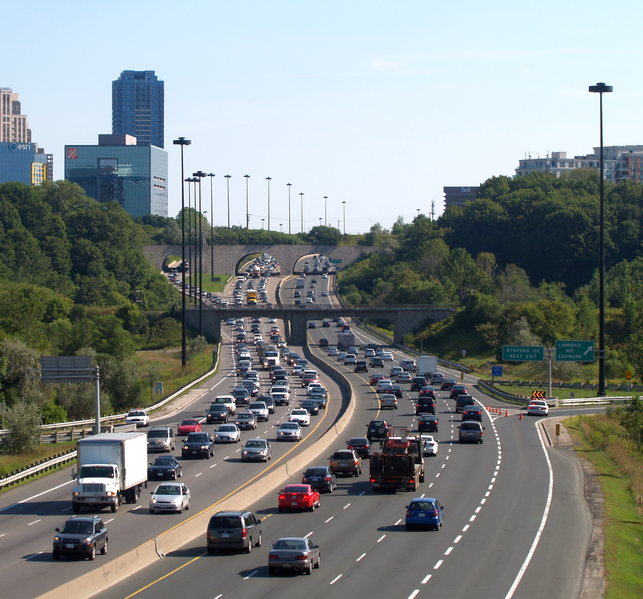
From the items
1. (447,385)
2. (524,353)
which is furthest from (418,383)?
(524,353)

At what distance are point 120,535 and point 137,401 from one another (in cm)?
4619

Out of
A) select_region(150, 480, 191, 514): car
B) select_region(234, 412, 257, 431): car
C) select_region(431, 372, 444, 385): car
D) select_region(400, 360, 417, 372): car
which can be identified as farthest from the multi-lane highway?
select_region(400, 360, 417, 372): car

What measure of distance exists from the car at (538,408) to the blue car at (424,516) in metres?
41.2

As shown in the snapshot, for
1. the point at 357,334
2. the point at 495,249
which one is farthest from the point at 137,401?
the point at 495,249

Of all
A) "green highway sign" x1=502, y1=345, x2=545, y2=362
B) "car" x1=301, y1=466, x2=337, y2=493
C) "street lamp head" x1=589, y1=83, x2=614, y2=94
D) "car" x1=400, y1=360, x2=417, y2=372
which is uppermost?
"street lamp head" x1=589, y1=83, x2=614, y2=94

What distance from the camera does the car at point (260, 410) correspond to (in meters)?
65.1

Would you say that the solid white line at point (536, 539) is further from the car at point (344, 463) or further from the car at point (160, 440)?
the car at point (160, 440)

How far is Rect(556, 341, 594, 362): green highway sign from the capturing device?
77.2m

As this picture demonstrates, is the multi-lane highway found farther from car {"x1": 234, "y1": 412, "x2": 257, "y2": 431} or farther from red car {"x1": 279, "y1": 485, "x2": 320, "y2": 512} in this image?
car {"x1": 234, "y1": 412, "x2": 257, "y2": 431}

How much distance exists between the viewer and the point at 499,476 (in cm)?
4338

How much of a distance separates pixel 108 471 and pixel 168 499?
2967 millimetres

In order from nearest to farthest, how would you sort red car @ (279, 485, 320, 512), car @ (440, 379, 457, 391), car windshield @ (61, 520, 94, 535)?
car windshield @ (61, 520, 94, 535)
red car @ (279, 485, 320, 512)
car @ (440, 379, 457, 391)

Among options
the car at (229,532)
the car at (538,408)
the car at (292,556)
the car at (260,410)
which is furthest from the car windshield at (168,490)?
the car at (538,408)

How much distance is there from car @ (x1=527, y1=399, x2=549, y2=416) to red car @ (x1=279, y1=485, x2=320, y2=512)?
39.7 meters
